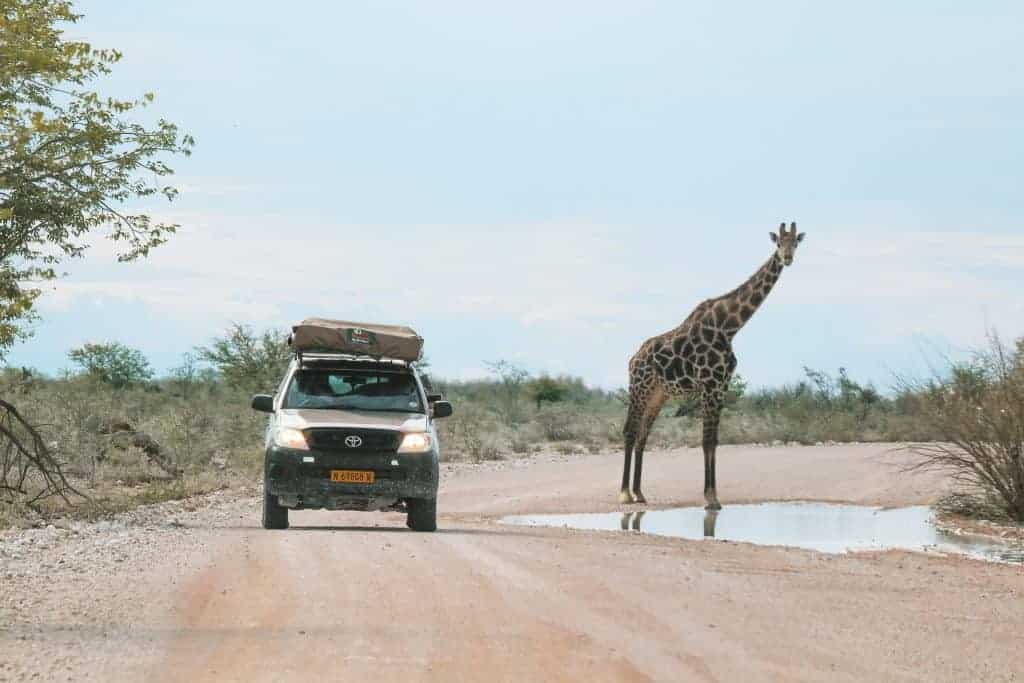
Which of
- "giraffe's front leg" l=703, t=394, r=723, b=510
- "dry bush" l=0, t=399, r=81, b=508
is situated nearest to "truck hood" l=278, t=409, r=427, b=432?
"dry bush" l=0, t=399, r=81, b=508

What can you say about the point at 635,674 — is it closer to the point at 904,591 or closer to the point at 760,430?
the point at 904,591

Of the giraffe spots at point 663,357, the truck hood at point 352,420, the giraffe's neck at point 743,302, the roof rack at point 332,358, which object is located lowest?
the truck hood at point 352,420

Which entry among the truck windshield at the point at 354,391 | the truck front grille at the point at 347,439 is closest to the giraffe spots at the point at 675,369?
the truck windshield at the point at 354,391

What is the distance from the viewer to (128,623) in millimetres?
9797

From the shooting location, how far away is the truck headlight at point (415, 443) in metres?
15.6

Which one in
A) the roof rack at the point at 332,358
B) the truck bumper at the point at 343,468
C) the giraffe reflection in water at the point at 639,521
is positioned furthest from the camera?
the giraffe reflection in water at the point at 639,521

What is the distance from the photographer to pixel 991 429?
2075 cm

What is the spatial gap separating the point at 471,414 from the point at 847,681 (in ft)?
107

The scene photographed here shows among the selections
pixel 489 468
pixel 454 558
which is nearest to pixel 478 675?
pixel 454 558

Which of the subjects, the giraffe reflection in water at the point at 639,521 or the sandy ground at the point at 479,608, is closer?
the sandy ground at the point at 479,608

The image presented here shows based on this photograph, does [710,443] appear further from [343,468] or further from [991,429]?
[343,468]

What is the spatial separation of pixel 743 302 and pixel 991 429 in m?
4.29

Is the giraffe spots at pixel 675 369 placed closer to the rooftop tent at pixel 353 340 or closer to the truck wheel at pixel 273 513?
the rooftop tent at pixel 353 340

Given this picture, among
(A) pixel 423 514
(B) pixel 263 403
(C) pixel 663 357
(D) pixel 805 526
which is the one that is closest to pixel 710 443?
(C) pixel 663 357
